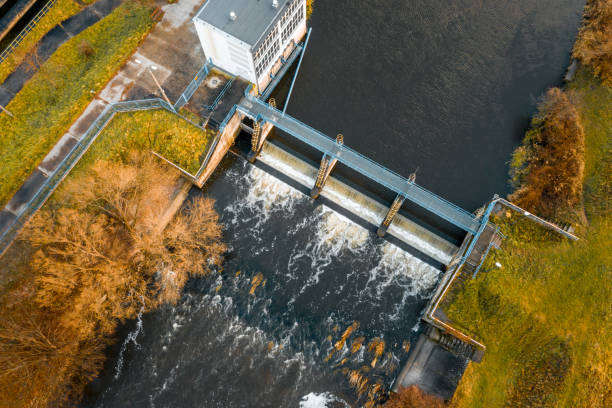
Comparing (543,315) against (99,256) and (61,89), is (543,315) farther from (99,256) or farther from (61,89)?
(61,89)

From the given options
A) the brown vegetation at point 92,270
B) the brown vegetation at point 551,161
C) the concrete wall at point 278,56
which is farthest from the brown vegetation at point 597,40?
the brown vegetation at point 92,270

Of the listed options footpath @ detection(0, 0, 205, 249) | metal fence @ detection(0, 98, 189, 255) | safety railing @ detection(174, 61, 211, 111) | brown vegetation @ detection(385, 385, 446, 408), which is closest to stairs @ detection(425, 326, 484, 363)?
brown vegetation @ detection(385, 385, 446, 408)

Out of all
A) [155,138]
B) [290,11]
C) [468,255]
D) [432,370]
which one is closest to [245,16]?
[290,11]

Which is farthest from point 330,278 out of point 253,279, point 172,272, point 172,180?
point 172,180

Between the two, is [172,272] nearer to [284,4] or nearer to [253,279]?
[253,279]

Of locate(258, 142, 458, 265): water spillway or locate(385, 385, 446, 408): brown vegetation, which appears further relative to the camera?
locate(258, 142, 458, 265): water spillway

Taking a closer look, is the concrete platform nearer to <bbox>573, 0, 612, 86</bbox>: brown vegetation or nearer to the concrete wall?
the concrete wall
